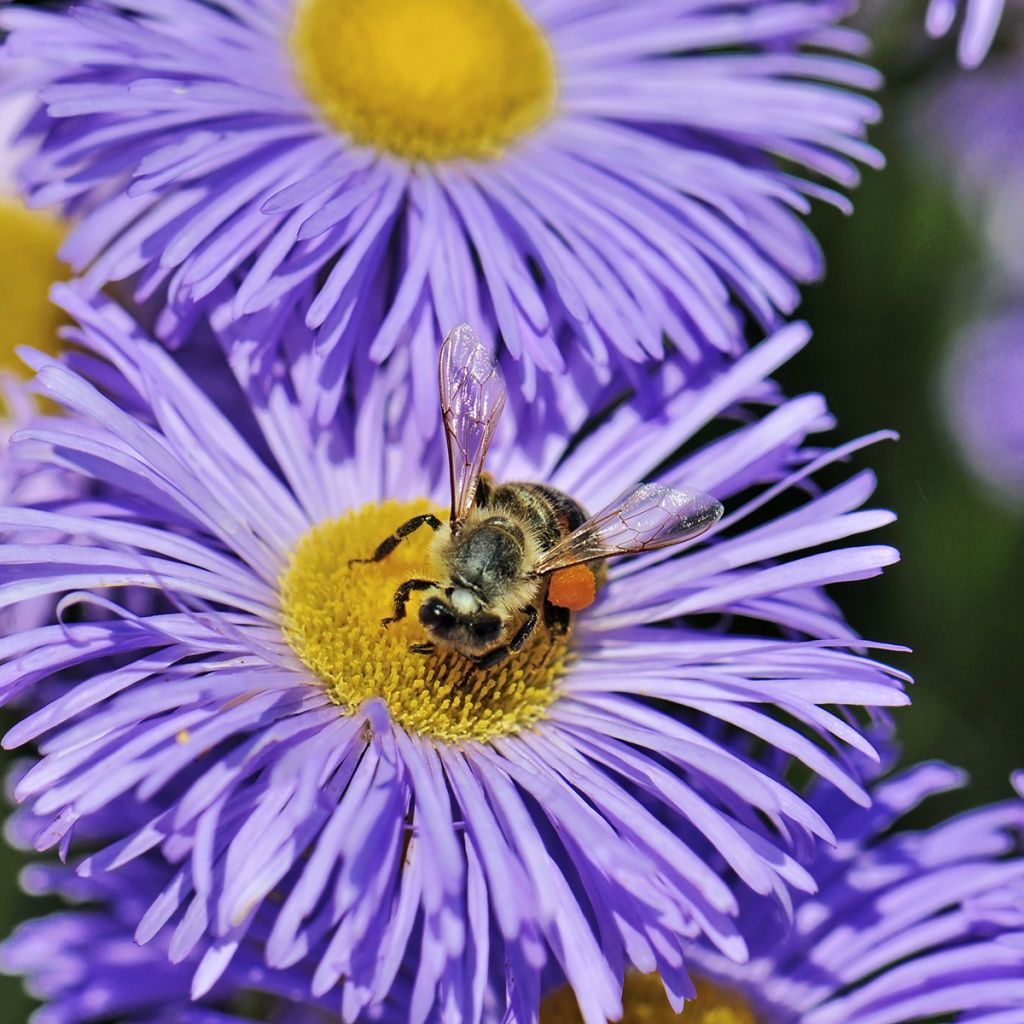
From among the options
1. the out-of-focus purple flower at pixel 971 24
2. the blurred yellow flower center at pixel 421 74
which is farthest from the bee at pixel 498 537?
the out-of-focus purple flower at pixel 971 24

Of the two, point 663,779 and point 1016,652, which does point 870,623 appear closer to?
point 1016,652

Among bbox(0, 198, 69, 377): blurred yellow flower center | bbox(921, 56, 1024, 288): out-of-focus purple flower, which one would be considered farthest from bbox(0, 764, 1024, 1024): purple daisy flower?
bbox(921, 56, 1024, 288): out-of-focus purple flower

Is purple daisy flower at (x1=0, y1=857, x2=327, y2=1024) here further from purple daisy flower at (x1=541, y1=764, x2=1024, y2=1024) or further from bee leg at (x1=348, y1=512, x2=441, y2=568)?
bee leg at (x1=348, y1=512, x2=441, y2=568)

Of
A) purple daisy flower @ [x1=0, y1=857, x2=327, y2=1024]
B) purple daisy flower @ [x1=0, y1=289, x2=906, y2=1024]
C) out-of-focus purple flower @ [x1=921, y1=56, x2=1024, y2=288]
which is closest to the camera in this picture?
purple daisy flower @ [x1=0, y1=289, x2=906, y2=1024]

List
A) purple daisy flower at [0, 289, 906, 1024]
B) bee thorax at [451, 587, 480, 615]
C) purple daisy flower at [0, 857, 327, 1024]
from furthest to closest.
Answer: bee thorax at [451, 587, 480, 615] → purple daisy flower at [0, 857, 327, 1024] → purple daisy flower at [0, 289, 906, 1024]

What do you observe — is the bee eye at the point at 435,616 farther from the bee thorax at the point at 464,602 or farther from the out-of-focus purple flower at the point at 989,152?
the out-of-focus purple flower at the point at 989,152

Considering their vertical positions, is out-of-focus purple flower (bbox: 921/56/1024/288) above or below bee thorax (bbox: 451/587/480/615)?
below

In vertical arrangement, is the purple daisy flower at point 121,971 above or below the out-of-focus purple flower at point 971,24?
below

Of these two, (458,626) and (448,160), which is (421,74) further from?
(458,626)
